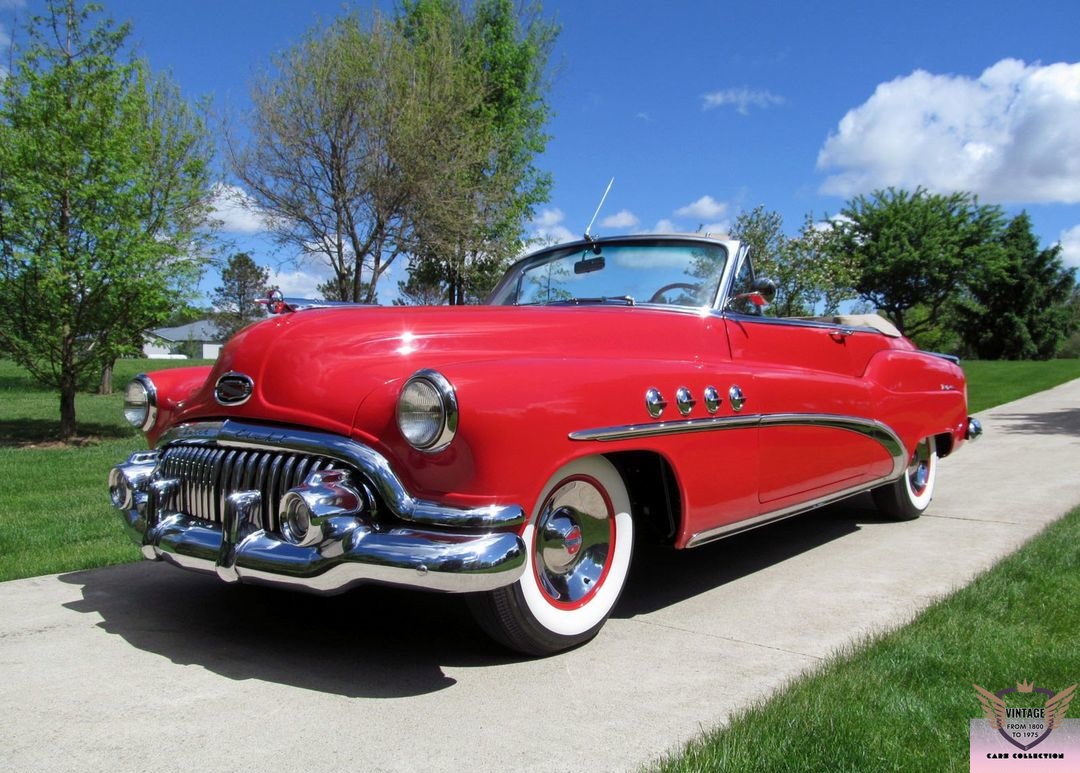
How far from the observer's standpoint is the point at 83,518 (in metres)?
5.66

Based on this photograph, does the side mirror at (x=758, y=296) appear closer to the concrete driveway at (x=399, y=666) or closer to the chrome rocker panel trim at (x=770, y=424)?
the chrome rocker panel trim at (x=770, y=424)

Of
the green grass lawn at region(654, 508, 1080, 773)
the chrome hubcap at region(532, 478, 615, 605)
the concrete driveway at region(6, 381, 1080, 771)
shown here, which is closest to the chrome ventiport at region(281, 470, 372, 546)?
the concrete driveway at region(6, 381, 1080, 771)

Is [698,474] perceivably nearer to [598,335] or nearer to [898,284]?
[598,335]

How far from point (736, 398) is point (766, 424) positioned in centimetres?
25

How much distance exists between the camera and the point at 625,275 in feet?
14.0

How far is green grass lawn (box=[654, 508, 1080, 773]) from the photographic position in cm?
223

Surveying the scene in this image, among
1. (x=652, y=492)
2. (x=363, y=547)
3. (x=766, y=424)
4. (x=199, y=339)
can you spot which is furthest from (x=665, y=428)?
(x=199, y=339)

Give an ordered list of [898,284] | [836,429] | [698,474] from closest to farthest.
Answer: [698,474] → [836,429] → [898,284]

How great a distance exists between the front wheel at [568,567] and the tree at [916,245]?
109ft

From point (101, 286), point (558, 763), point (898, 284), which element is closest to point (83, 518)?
point (558, 763)

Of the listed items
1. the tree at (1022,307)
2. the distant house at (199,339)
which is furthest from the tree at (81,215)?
the tree at (1022,307)

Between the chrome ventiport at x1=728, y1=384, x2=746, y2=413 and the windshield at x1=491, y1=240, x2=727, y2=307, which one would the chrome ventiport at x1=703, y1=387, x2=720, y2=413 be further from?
the windshield at x1=491, y1=240, x2=727, y2=307

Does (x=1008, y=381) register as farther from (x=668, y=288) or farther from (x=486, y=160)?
(x=668, y=288)

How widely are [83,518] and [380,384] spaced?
3.86m
